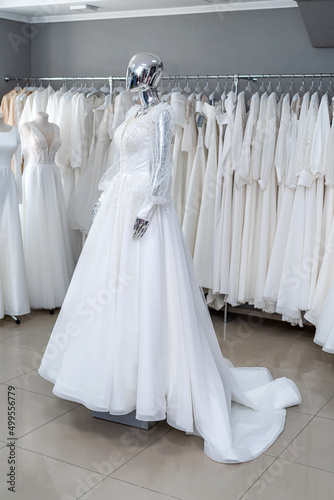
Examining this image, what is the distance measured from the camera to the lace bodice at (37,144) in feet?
16.1

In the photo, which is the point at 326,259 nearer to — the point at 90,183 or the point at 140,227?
the point at 140,227

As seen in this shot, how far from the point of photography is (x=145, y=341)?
280 cm

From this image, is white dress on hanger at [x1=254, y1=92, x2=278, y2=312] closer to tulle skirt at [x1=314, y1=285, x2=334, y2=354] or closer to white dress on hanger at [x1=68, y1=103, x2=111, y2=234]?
tulle skirt at [x1=314, y1=285, x2=334, y2=354]

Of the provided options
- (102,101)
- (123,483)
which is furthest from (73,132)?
(123,483)

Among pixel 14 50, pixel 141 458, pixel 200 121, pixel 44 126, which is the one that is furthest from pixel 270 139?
pixel 14 50

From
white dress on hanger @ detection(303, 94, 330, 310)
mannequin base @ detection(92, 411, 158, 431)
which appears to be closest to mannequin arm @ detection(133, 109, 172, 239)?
mannequin base @ detection(92, 411, 158, 431)

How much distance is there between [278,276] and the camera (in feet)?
15.0

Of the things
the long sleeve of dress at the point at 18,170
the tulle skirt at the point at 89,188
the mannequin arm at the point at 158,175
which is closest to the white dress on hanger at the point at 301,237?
the tulle skirt at the point at 89,188

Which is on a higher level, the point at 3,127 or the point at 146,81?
Answer: the point at 146,81

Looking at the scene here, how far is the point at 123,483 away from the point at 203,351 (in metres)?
0.75

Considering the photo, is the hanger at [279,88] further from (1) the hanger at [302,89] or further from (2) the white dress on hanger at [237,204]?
(2) the white dress on hanger at [237,204]

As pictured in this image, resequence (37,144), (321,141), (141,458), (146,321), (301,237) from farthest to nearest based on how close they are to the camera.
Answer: (37,144)
(301,237)
(321,141)
(146,321)
(141,458)

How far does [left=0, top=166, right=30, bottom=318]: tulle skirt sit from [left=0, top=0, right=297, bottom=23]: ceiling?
167cm

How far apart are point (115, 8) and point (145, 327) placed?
355 cm
